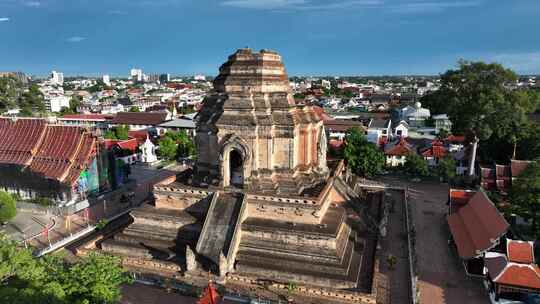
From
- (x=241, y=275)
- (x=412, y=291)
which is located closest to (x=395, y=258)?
(x=412, y=291)

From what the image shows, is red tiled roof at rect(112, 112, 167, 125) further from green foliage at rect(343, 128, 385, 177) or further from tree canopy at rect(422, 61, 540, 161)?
tree canopy at rect(422, 61, 540, 161)

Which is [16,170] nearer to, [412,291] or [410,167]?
[412,291]

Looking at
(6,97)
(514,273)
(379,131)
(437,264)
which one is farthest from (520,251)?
(6,97)

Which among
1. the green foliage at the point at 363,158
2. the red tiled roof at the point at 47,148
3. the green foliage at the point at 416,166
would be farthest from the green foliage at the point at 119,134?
the green foliage at the point at 416,166

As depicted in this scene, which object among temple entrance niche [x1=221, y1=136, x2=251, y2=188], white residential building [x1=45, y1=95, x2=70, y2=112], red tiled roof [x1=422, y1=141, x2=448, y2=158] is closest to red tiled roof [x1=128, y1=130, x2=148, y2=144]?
temple entrance niche [x1=221, y1=136, x2=251, y2=188]

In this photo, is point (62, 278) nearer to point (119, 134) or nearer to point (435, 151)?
point (435, 151)

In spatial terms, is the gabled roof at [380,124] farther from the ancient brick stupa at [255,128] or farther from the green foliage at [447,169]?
the ancient brick stupa at [255,128]
